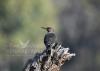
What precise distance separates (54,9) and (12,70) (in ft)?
9.93

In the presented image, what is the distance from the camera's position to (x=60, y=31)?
10914 millimetres

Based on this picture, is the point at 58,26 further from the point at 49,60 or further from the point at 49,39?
the point at 49,60

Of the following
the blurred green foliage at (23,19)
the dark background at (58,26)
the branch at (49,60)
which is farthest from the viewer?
the blurred green foliage at (23,19)

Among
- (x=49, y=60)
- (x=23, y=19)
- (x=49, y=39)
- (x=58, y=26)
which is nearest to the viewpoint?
(x=49, y=60)

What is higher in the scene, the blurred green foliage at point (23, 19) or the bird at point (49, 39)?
the bird at point (49, 39)

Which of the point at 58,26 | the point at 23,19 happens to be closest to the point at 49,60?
the point at 23,19

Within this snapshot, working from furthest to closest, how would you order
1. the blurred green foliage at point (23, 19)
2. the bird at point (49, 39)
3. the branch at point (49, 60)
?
the blurred green foliage at point (23, 19)
the bird at point (49, 39)
the branch at point (49, 60)

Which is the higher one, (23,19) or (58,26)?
(23,19)

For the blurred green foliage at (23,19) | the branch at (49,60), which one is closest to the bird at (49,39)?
the branch at (49,60)

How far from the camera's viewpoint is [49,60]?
2.95 m

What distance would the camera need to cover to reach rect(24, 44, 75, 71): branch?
115 inches

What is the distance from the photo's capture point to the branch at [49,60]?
9.61 feet

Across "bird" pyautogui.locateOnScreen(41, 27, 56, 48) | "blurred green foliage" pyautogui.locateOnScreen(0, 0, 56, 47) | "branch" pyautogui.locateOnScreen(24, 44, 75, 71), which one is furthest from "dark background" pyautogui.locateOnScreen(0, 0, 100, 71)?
"branch" pyautogui.locateOnScreen(24, 44, 75, 71)

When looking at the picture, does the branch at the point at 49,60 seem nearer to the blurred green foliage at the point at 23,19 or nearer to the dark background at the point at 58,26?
the dark background at the point at 58,26
